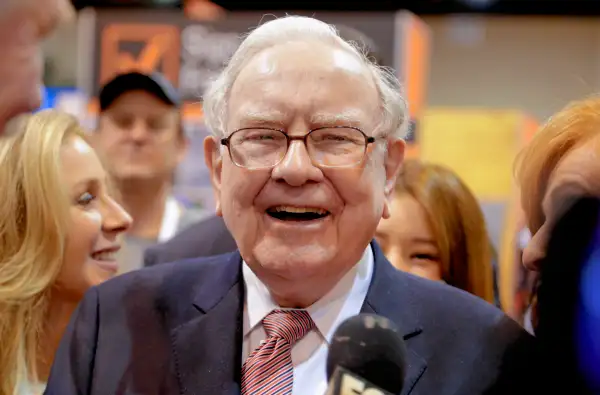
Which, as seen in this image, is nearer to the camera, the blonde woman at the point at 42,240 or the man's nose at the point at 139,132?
the blonde woman at the point at 42,240

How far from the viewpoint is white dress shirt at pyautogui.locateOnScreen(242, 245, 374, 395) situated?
1.52 meters

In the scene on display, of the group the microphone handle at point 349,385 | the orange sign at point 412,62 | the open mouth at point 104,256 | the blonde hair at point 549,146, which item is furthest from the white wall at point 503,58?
the microphone handle at point 349,385

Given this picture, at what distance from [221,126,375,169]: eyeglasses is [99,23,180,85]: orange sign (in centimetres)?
278

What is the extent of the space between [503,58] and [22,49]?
6541 mm

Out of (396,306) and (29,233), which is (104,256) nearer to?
(29,233)

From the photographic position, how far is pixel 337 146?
59.6 inches

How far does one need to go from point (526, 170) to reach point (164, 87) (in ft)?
7.02

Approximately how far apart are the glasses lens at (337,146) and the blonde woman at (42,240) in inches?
31.8

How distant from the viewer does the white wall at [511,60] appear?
6910 mm

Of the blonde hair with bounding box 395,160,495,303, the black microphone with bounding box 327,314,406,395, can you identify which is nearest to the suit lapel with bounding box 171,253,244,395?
the black microphone with bounding box 327,314,406,395

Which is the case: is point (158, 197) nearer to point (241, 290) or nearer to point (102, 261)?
point (102, 261)

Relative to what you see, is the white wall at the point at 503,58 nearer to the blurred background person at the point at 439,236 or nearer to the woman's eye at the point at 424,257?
the blurred background person at the point at 439,236

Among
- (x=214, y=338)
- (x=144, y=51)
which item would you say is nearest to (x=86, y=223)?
(x=214, y=338)

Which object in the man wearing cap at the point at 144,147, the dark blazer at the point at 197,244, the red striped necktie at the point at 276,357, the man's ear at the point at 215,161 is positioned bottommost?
the man wearing cap at the point at 144,147
